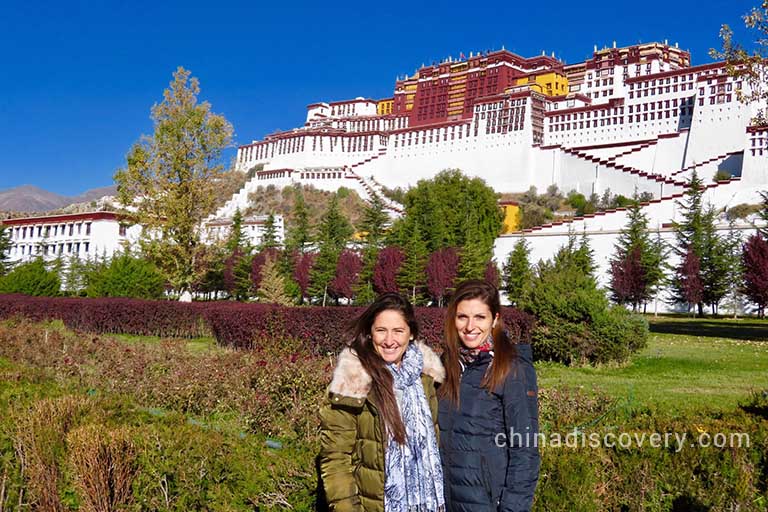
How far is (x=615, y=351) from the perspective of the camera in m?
11.6

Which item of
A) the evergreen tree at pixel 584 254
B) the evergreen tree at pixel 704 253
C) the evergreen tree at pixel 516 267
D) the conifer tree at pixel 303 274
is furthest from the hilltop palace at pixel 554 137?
the conifer tree at pixel 303 274

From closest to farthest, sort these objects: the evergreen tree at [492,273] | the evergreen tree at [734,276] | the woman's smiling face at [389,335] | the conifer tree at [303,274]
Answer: the woman's smiling face at [389,335] < the evergreen tree at [734,276] < the evergreen tree at [492,273] < the conifer tree at [303,274]

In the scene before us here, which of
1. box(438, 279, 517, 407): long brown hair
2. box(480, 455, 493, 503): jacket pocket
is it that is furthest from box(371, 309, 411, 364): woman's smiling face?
box(480, 455, 493, 503): jacket pocket

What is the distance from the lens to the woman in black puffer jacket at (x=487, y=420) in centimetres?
292

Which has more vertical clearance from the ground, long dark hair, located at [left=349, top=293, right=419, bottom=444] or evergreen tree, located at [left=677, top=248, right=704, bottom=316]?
evergreen tree, located at [left=677, top=248, right=704, bottom=316]

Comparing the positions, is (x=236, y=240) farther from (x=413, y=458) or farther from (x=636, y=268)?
(x=413, y=458)

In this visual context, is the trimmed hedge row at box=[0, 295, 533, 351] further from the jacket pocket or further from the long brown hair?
the jacket pocket

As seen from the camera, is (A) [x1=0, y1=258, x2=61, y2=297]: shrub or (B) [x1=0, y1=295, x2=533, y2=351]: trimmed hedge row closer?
(B) [x1=0, y1=295, x2=533, y2=351]: trimmed hedge row

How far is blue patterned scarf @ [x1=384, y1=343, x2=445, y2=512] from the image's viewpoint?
113 inches

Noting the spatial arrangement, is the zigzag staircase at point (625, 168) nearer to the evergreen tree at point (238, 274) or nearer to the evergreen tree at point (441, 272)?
the evergreen tree at point (441, 272)

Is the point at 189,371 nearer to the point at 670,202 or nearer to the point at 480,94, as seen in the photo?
the point at 670,202

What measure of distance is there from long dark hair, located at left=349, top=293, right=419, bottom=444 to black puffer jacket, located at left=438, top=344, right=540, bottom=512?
12.5 inches

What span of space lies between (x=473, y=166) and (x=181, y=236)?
49514mm

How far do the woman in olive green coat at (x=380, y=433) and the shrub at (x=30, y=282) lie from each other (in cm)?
2435
